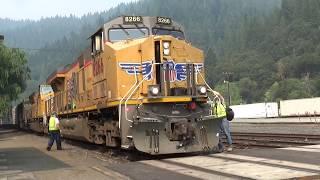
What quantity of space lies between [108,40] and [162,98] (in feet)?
9.24

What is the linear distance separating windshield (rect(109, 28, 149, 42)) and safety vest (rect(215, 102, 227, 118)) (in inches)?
115

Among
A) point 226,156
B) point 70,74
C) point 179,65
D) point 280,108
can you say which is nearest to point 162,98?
point 179,65

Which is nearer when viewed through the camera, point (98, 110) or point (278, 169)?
point (278, 169)

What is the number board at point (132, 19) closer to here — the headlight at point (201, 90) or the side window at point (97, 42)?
the side window at point (97, 42)

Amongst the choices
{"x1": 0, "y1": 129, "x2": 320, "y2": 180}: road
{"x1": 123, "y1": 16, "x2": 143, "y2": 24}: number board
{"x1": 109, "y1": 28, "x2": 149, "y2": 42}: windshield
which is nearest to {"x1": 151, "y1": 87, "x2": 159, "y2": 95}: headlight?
{"x1": 0, "y1": 129, "x2": 320, "y2": 180}: road

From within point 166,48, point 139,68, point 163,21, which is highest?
point 163,21

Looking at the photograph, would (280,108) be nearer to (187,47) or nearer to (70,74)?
(70,74)

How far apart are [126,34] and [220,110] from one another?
3483 mm

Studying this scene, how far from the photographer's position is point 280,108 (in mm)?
56531

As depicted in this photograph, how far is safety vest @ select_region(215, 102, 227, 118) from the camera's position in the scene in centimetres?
1366

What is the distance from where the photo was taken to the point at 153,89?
41.6ft

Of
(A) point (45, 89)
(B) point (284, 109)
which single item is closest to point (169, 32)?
(A) point (45, 89)

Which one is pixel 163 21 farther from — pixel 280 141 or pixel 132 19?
pixel 280 141

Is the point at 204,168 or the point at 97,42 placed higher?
the point at 97,42
